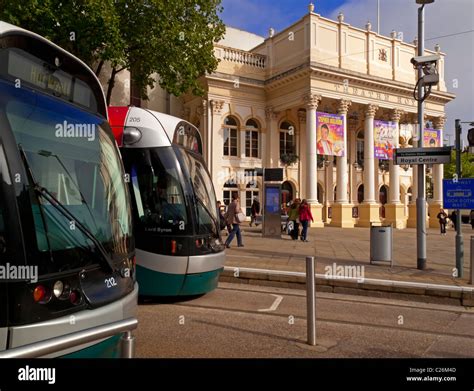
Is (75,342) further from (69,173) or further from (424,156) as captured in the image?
(424,156)

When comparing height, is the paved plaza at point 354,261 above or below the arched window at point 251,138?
below

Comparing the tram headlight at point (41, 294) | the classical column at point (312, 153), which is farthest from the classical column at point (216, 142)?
the tram headlight at point (41, 294)

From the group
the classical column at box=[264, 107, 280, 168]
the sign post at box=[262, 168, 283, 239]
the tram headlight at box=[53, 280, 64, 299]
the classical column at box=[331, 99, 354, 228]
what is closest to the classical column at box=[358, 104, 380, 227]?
the classical column at box=[331, 99, 354, 228]

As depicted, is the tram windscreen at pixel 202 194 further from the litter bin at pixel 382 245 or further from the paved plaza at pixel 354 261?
the litter bin at pixel 382 245

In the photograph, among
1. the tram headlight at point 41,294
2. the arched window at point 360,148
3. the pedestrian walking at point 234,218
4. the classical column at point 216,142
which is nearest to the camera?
the tram headlight at point 41,294

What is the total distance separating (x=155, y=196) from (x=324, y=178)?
29.4 meters

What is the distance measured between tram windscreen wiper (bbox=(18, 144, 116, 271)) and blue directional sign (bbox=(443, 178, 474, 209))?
8.38m

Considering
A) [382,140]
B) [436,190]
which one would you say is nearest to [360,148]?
[382,140]

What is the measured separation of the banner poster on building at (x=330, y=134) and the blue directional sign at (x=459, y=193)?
18.9 metres

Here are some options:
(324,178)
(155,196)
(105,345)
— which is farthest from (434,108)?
(105,345)

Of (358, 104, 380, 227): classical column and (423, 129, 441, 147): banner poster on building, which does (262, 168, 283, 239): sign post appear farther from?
(423, 129, 441, 147): banner poster on building

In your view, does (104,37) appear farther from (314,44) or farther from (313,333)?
(314,44)

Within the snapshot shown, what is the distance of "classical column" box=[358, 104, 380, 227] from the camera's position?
3088 cm

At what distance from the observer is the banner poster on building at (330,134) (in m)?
28.2
